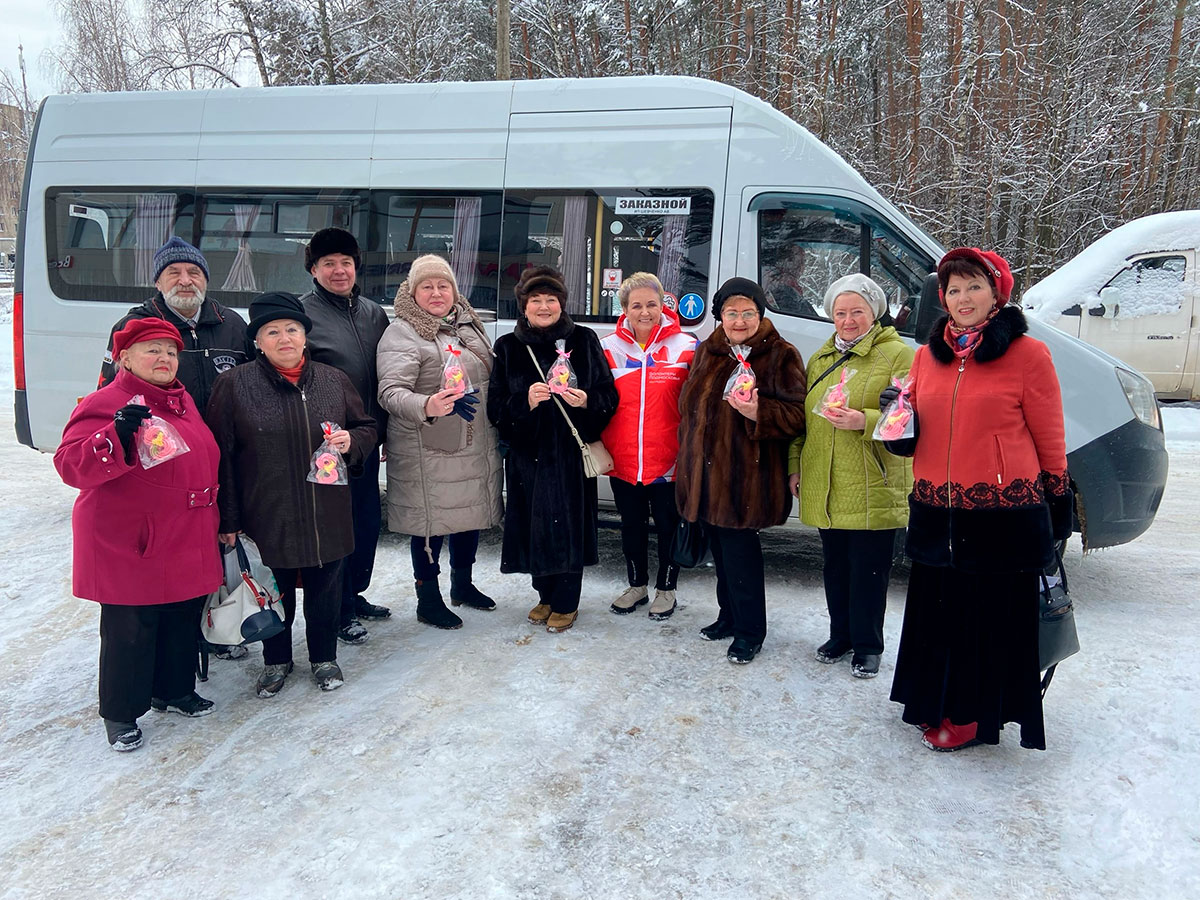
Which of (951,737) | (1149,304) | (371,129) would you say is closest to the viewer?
(951,737)

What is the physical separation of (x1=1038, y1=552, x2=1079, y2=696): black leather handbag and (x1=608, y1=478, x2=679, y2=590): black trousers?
169cm

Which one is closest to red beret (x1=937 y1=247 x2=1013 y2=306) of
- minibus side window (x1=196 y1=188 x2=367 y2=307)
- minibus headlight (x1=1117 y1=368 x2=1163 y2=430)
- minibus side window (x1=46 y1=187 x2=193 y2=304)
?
minibus headlight (x1=1117 y1=368 x2=1163 y2=430)

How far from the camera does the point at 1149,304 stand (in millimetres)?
10180

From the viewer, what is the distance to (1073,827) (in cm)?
257

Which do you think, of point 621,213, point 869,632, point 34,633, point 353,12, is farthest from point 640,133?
point 353,12

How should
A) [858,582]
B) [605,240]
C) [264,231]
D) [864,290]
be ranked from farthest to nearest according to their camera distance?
1. [264,231]
2. [605,240]
3. [858,582]
4. [864,290]

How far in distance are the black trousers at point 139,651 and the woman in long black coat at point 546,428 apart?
57.2 inches

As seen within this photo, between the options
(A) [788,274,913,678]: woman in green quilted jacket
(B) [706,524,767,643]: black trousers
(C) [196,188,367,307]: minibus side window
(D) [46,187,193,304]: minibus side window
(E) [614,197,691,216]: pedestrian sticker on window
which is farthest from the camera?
(D) [46,187,193,304]: minibus side window

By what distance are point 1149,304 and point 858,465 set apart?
900 centimetres

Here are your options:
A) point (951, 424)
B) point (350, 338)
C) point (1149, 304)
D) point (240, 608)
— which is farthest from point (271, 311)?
point (1149, 304)

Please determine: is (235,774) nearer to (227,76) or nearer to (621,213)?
(621,213)

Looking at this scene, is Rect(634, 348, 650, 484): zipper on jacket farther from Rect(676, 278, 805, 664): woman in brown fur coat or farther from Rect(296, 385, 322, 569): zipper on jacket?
Rect(296, 385, 322, 569): zipper on jacket

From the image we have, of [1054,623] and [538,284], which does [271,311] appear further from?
[1054,623]

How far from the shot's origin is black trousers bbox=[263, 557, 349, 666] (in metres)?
3.45
